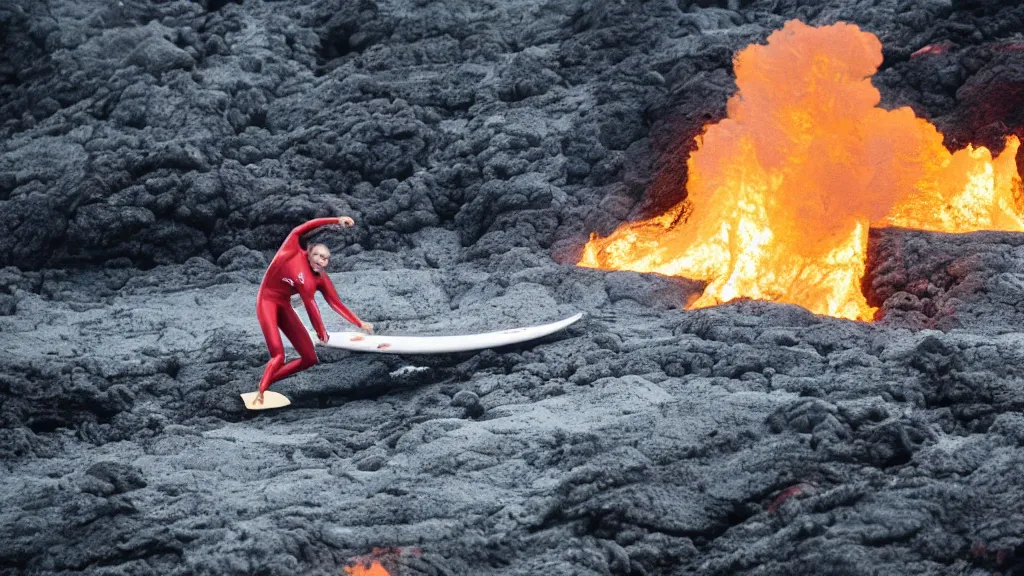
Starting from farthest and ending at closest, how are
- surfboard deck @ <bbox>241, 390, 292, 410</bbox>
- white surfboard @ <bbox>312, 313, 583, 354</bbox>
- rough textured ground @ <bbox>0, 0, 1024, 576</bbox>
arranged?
white surfboard @ <bbox>312, 313, 583, 354</bbox> → surfboard deck @ <bbox>241, 390, 292, 410</bbox> → rough textured ground @ <bbox>0, 0, 1024, 576</bbox>

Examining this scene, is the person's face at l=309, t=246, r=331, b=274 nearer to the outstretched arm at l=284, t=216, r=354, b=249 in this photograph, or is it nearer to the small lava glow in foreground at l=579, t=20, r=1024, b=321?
the outstretched arm at l=284, t=216, r=354, b=249

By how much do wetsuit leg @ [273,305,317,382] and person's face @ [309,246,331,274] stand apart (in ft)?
1.31

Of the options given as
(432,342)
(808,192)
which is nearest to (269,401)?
(432,342)

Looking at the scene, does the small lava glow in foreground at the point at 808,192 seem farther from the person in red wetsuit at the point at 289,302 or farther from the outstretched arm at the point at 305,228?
the person in red wetsuit at the point at 289,302

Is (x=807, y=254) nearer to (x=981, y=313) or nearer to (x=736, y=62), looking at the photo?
(x=981, y=313)

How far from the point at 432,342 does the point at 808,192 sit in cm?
408

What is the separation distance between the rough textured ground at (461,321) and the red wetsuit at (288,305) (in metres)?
0.24

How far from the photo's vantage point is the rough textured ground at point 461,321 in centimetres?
870

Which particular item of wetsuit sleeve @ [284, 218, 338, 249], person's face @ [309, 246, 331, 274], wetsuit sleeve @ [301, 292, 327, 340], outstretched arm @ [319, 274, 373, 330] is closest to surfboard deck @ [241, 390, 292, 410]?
wetsuit sleeve @ [301, 292, 327, 340]

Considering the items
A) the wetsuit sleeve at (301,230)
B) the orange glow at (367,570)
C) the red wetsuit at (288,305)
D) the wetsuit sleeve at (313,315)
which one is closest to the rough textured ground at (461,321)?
the orange glow at (367,570)

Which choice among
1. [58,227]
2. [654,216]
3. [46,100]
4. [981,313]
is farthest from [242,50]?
[981,313]

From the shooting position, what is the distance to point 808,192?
12805mm

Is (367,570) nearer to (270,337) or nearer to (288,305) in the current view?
(270,337)

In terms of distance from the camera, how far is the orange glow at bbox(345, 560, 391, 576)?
8.42 meters
